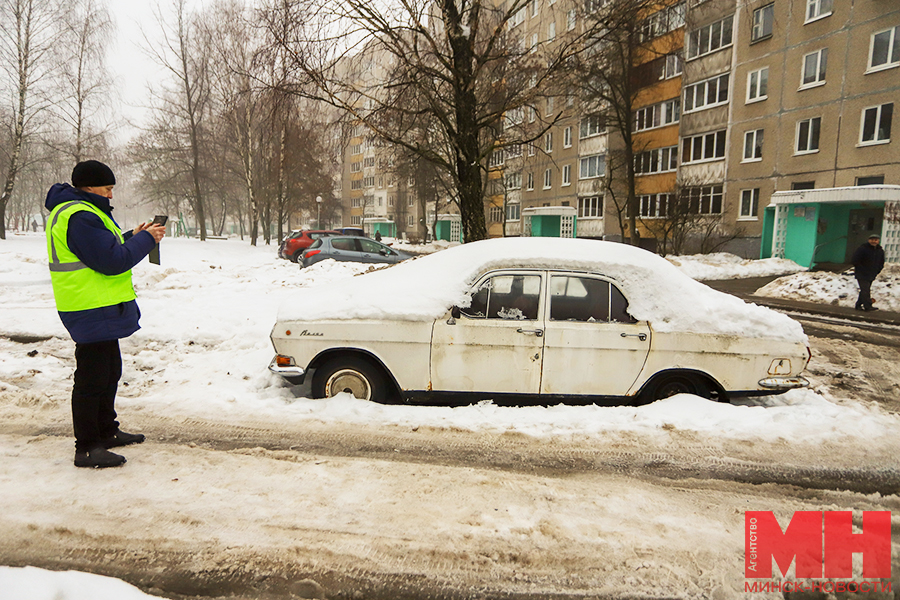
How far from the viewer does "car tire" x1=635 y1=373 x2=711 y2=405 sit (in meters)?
4.94

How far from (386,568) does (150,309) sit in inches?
304

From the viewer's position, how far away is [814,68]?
24.1m

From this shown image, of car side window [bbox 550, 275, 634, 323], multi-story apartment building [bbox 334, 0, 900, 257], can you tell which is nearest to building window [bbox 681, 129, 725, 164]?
multi-story apartment building [bbox 334, 0, 900, 257]

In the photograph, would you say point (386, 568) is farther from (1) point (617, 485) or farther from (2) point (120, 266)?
(2) point (120, 266)

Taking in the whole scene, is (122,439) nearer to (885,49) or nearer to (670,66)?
(885,49)

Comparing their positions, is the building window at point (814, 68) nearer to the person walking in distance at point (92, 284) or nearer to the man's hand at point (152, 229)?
the man's hand at point (152, 229)

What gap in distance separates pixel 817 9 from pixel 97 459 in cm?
3132

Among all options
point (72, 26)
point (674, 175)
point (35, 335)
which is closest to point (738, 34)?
point (674, 175)

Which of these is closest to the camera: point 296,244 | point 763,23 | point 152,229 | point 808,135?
point 152,229

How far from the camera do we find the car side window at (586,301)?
4.88 metres

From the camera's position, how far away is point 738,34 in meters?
28.0

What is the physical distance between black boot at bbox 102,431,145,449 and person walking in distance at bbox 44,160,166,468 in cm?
16

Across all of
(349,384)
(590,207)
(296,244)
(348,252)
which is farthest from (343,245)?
(590,207)

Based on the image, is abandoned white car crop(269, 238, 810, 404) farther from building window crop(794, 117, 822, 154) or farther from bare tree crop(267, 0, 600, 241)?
building window crop(794, 117, 822, 154)
